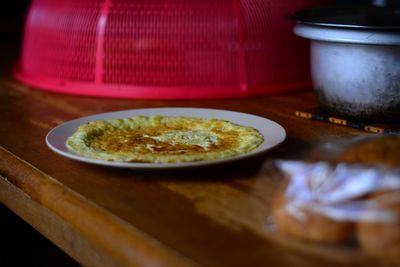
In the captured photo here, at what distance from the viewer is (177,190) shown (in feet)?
2.81

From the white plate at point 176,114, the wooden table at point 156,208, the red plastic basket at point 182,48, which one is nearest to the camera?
the wooden table at point 156,208

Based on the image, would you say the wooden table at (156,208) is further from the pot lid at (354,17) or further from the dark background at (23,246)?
the dark background at (23,246)

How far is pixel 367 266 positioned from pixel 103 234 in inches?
13.2

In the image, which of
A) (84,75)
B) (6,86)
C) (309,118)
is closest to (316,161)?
(309,118)

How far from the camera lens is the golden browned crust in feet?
2.98

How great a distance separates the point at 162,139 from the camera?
3.37ft

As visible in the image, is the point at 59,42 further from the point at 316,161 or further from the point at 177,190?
the point at 316,161

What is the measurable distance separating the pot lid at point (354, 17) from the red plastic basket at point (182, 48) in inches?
8.5

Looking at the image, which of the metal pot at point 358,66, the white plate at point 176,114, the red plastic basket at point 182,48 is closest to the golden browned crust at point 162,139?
the white plate at point 176,114

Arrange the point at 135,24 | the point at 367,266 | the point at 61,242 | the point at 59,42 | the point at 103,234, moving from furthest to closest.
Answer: the point at 59,42 < the point at 135,24 < the point at 61,242 < the point at 103,234 < the point at 367,266

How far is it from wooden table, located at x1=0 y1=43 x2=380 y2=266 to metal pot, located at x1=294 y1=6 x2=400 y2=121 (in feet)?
0.19

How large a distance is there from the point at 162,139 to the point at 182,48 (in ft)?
1.60

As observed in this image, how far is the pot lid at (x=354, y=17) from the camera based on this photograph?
1.06 m

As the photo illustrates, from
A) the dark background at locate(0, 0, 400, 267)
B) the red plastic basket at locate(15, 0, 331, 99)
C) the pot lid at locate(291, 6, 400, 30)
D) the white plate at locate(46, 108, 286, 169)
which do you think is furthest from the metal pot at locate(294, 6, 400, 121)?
the dark background at locate(0, 0, 400, 267)
